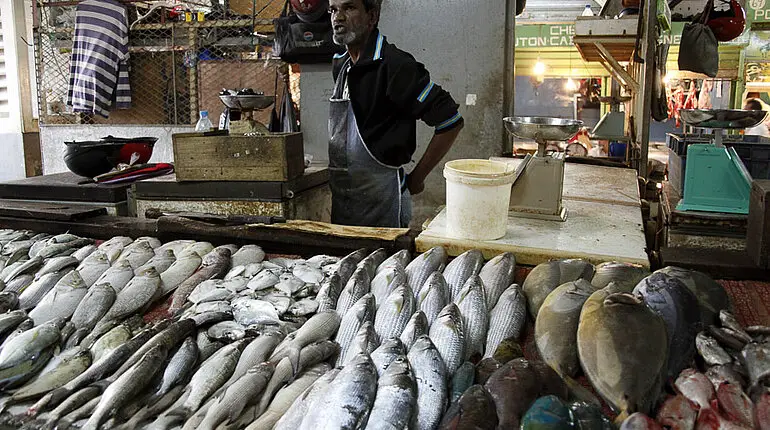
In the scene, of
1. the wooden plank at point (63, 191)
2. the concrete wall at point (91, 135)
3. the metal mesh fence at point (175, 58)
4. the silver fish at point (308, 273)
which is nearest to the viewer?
the silver fish at point (308, 273)

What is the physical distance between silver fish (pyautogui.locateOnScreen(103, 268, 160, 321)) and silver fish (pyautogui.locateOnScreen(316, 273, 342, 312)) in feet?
2.53

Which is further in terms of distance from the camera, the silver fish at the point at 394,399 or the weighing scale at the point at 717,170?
the weighing scale at the point at 717,170

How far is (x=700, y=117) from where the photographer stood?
4570mm

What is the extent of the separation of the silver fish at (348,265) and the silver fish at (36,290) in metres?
1.34

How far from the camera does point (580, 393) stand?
1.78 m

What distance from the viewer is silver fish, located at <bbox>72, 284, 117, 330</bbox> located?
2.43 m

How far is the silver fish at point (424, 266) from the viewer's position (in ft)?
8.18

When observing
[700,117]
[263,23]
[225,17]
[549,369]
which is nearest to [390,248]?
[549,369]

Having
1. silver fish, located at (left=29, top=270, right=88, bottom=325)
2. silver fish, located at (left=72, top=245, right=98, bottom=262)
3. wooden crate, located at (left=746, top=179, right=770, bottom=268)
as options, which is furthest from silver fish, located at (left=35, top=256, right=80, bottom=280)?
wooden crate, located at (left=746, top=179, right=770, bottom=268)

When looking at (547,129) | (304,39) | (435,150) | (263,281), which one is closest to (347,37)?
(435,150)

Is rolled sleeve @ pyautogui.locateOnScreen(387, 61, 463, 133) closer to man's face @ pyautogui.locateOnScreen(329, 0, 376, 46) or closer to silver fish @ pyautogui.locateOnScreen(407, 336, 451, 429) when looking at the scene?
man's face @ pyautogui.locateOnScreen(329, 0, 376, 46)

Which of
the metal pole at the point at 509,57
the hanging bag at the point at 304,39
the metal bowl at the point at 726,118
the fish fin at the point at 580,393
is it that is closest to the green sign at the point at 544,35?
the metal pole at the point at 509,57

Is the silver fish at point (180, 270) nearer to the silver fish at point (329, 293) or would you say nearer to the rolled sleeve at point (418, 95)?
the silver fish at point (329, 293)

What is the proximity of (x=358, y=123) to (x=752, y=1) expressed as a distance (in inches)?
482
